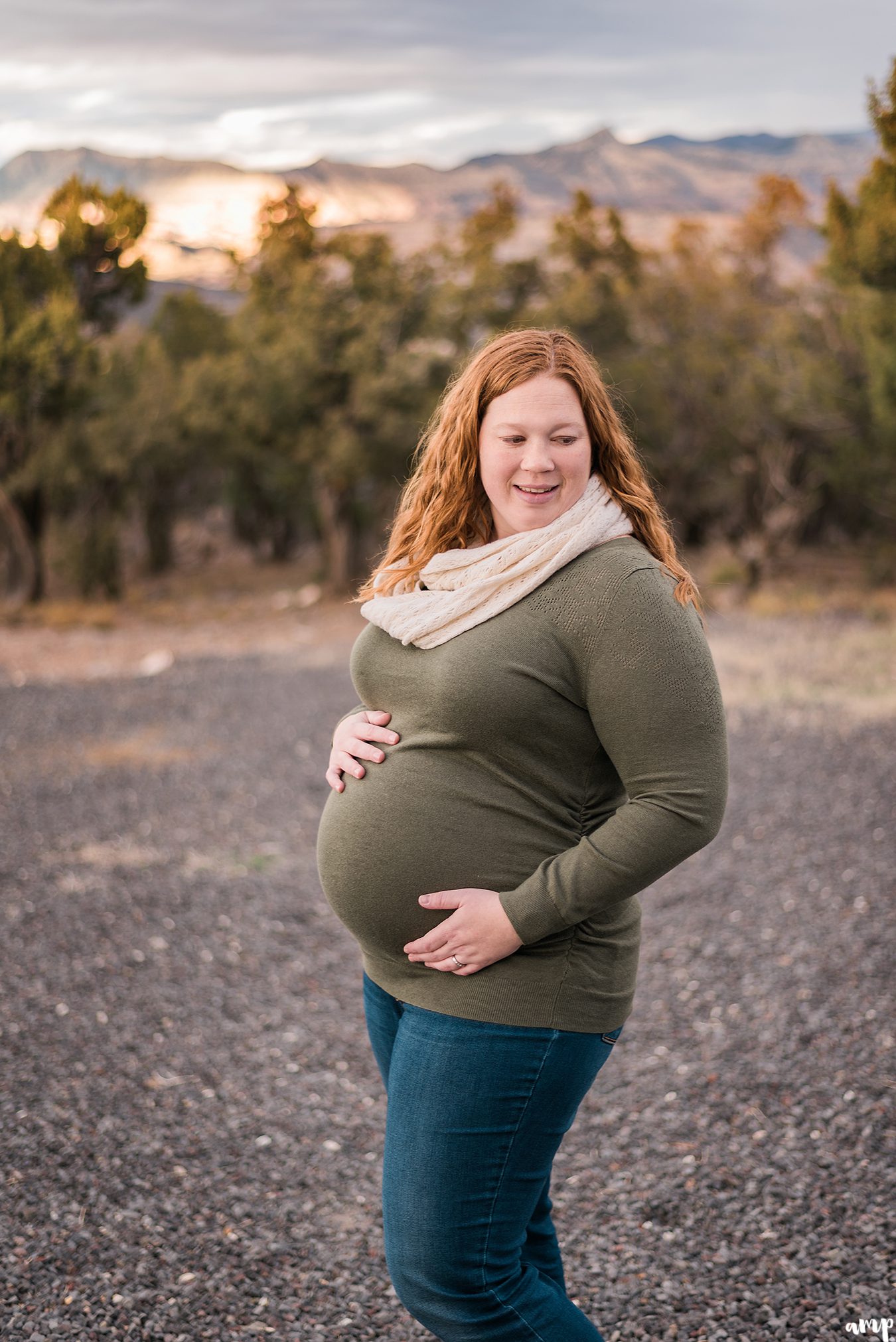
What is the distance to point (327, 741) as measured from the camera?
29.6 ft

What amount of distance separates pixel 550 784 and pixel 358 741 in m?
0.36

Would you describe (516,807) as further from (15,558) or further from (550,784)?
(15,558)

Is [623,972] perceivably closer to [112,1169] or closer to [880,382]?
[112,1169]

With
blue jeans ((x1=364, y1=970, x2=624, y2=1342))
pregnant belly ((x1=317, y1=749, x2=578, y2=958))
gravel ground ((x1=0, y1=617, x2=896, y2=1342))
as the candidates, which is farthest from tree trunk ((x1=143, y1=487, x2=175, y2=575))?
blue jeans ((x1=364, y1=970, x2=624, y2=1342))

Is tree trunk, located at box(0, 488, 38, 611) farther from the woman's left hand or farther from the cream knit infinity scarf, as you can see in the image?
the woman's left hand

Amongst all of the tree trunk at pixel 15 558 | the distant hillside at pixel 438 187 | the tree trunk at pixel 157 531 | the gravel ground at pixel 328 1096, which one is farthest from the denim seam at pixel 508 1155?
the tree trunk at pixel 157 531

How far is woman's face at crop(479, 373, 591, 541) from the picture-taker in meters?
1.64

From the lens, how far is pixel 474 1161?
5.01ft

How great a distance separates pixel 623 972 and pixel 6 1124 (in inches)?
105

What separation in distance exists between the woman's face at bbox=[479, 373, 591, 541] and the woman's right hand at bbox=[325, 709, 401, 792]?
15.9 inches

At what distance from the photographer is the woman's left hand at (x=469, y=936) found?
1552mm

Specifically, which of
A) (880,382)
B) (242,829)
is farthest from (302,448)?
(242,829)

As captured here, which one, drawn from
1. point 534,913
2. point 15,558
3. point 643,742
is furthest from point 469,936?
point 15,558

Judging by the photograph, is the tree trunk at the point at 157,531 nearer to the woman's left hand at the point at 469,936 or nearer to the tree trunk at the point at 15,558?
the tree trunk at the point at 15,558
